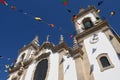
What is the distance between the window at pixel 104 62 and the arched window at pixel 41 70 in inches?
247

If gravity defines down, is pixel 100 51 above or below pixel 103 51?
above

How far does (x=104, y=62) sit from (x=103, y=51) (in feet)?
4.55

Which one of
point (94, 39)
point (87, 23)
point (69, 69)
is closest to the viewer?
point (69, 69)

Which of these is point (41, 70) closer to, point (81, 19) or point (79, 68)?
point (79, 68)

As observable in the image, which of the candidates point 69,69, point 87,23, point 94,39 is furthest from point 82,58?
point 87,23

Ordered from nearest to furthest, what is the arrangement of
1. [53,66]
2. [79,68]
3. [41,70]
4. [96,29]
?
[79,68]
[53,66]
[41,70]
[96,29]

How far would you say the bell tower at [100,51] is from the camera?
14.1 meters

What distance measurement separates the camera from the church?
14.7 meters

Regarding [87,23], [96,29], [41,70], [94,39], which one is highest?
[87,23]

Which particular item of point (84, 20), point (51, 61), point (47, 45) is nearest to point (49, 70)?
point (51, 61)

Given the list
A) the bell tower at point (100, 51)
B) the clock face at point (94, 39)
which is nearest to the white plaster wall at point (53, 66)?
the bell tower at point (100, 51)

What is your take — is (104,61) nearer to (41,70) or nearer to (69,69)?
(69,69)

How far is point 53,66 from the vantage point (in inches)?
711

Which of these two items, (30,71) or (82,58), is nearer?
(82,58)
